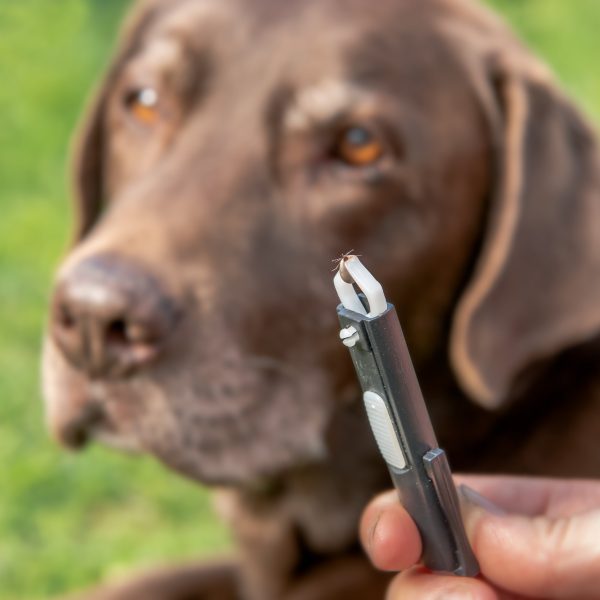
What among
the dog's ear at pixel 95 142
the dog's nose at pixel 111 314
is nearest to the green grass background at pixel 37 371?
the dog's ear at pixel 95 142

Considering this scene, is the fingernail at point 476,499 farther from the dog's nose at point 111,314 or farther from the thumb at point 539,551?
the dog's nose at point 111,314

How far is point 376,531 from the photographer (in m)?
1.52

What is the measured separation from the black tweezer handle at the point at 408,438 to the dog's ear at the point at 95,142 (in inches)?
86.5

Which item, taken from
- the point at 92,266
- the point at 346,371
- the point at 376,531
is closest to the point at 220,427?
the point at 346,371

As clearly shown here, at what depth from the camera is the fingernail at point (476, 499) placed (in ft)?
5.45

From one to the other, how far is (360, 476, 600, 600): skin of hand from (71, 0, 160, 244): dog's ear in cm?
204

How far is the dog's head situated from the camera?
2674mm

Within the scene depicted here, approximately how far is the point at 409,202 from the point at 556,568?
1.39 metres

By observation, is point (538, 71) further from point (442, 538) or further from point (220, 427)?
point (442, 538)

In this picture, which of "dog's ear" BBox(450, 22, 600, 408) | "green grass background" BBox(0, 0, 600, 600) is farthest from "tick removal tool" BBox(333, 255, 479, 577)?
"green grass background" BBox(0, 0, 600, 600)

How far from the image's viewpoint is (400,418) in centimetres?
132

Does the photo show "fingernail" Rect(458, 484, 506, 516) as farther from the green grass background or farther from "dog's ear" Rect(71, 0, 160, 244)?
the green grass background

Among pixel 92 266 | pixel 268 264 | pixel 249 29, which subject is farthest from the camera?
pixel 249 29

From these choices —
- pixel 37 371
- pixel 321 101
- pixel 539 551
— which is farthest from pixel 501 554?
pixel 37 371
